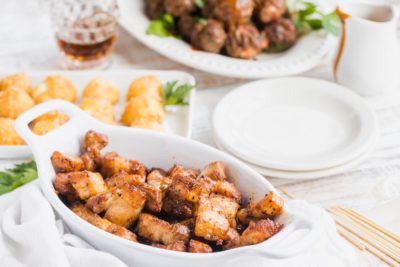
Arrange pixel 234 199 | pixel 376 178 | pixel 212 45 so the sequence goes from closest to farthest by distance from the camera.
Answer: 1. pixel 234 199
2. pixel 376 178
3. pixel 212 45

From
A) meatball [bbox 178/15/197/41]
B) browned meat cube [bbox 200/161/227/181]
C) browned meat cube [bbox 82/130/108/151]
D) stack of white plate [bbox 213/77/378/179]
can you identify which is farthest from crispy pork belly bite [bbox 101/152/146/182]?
meatball [bbox 178/15/197/41]

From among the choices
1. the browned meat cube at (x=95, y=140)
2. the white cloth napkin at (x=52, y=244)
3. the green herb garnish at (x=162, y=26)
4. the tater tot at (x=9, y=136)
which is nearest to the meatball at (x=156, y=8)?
the green herb garnish at (x=162, y=26)

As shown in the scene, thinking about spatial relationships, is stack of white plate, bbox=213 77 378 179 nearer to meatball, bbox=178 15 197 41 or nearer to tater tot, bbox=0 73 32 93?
meatball, bbox=178 15 197 41

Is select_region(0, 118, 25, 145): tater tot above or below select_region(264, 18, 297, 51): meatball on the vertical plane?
below

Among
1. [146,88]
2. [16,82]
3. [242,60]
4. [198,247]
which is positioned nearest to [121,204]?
[198,247]

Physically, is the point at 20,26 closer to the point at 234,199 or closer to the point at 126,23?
the point at 126,23

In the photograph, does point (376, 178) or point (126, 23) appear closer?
point (376, 178)

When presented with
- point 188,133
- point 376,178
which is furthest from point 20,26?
point 376,178
